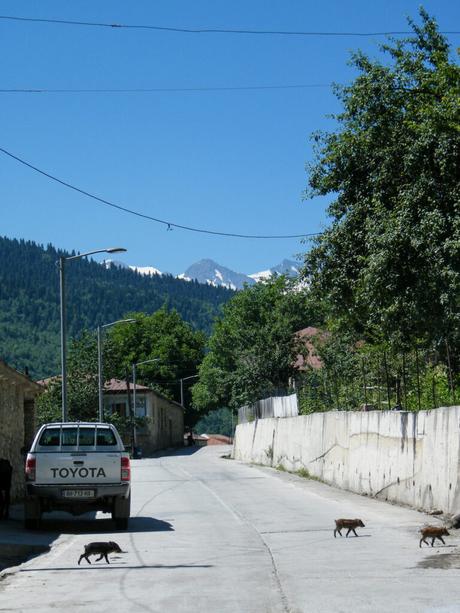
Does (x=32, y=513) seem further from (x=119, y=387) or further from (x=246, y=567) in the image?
(x=119, y=387)

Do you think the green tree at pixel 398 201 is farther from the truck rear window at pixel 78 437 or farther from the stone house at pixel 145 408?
the stone house at pixel 145 408

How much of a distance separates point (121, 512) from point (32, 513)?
66.0 inches

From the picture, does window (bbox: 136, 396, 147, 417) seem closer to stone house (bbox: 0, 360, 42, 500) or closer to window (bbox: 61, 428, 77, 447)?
stone house (bbox: 0, 360, 42, 500)

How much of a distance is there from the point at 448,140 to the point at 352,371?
1177cm

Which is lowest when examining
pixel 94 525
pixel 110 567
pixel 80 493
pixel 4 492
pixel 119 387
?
pixel 94 525

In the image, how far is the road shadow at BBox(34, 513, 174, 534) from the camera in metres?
17.8

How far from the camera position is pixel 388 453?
22953 mm

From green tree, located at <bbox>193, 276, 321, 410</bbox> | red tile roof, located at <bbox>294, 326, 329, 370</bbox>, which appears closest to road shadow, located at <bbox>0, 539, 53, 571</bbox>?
red tile roof, located at <bbox>294, 326, 329, 370</bbox>

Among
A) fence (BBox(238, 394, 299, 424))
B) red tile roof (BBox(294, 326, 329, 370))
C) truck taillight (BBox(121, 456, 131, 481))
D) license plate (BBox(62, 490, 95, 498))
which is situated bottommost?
license plate (BBox(62, 490, 95, 498))

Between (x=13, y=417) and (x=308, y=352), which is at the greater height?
(x=308, y=352)

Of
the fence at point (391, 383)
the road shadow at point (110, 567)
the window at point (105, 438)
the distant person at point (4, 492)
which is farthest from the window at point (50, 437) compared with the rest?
the fence at point (391, 383)

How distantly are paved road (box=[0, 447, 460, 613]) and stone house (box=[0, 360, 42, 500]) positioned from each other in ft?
14.4

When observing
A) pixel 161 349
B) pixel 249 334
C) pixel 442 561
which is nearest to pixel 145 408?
pixel 249 334

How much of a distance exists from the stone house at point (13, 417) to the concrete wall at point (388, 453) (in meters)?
8.38
